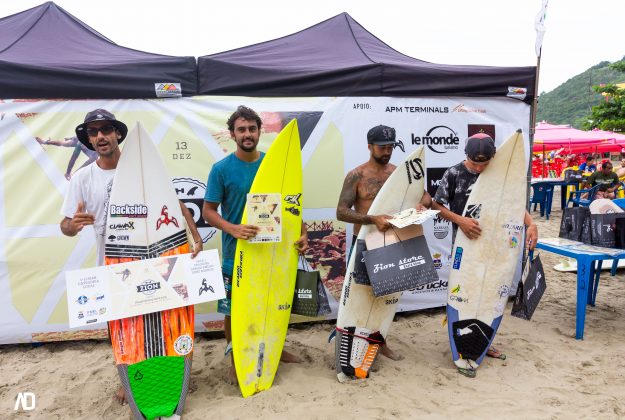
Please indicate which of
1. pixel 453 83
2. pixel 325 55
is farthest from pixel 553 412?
pixel 325 55

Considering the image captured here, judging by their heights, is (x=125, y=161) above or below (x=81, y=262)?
above

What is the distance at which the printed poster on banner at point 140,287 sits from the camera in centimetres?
211

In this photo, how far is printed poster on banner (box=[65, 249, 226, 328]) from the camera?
6.92 feet

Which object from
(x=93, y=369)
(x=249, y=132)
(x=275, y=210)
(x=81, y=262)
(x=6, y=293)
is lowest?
(x=93, y=369)

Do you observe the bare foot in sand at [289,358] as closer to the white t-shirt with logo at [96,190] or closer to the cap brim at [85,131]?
the white t-shirt with logo at [96,190]

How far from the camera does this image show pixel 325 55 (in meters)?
3.90

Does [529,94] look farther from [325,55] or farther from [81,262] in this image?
[81,262]

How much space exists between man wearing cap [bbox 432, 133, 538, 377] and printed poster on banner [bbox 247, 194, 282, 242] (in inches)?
42.3

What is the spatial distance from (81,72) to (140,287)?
1.80 meters

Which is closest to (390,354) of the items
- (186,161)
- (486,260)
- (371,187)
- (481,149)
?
(486,260)

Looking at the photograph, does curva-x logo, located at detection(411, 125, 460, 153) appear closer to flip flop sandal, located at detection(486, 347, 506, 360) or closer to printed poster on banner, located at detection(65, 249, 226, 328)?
flip flop sandal, located at detection(486, 347, 506, 360)

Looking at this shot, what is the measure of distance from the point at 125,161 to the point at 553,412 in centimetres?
265

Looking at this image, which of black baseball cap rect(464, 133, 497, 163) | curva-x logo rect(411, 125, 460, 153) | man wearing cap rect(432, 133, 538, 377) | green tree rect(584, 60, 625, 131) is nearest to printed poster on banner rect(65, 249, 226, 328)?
man wearing cap rect(432, 133, 538, 377)

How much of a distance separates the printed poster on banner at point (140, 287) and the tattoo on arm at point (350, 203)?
0.82m
